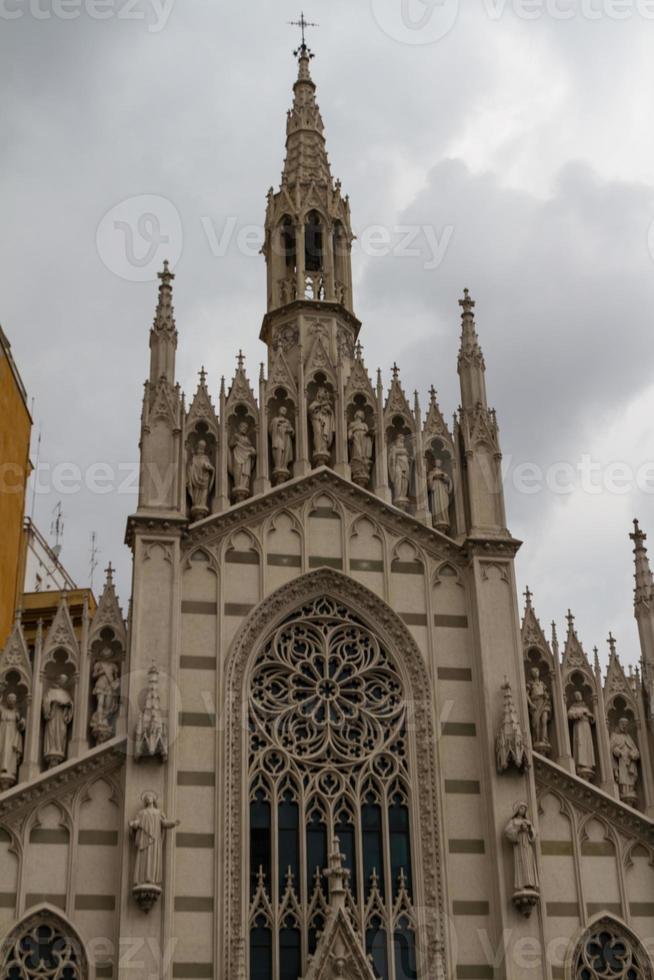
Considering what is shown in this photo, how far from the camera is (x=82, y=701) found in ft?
73.1

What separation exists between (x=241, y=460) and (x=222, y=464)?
324 millimetres

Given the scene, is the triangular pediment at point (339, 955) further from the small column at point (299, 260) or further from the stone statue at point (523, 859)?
the small column at point (299, 260)

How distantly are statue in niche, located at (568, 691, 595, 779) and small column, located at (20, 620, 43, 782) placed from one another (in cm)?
804

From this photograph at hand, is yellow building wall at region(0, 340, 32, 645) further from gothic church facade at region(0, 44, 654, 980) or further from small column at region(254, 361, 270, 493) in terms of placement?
small column at region(254, 361, 270, 493)

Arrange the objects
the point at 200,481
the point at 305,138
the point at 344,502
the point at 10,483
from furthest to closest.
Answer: the point at 305,138 → the point at 10,483 → the point at 344,502 → the point at 200,481

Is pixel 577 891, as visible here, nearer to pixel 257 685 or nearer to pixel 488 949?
pixel 488 949

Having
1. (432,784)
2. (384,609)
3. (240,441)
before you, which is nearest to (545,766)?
(432,784)

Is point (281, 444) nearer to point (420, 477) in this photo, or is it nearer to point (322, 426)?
point (322, 426)

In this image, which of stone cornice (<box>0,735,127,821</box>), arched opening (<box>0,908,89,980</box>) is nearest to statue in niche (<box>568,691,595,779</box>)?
stone cornice (<box>0,735,127,821</box>)

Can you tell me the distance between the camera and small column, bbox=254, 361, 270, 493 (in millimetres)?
24562

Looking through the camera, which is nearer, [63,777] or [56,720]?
[63,777]

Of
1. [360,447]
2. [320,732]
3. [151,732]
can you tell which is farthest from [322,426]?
[151,732]

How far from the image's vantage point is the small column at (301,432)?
81.6 ft

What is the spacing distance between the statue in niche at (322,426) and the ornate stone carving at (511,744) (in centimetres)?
520
